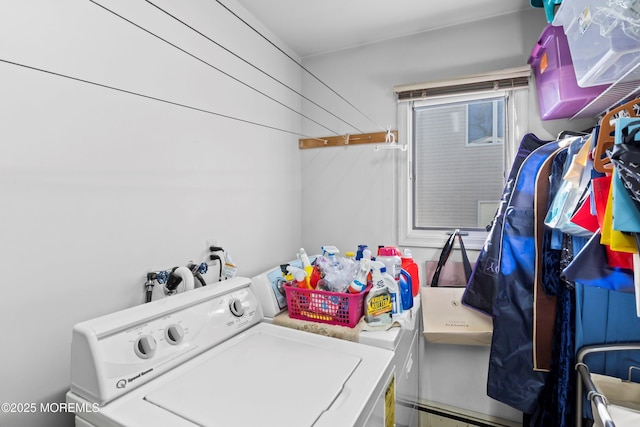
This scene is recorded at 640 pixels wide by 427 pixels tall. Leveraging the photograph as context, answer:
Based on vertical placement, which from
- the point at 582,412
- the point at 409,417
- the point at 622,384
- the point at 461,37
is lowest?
the point at 409,417

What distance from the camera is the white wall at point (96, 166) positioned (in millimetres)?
868

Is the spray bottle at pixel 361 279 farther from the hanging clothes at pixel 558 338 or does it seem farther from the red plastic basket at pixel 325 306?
the hanging clothes at pixel 558 338

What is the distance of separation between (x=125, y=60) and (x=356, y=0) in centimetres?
126

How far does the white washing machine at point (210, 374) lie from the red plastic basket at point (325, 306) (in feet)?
0.45

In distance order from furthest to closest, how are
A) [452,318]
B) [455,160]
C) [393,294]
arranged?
[455,160]
[452,318]
[393,294]

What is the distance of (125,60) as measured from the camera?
1.13 metres

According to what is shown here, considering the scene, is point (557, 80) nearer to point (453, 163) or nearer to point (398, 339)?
point (453, 163)

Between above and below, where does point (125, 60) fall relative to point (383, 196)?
above

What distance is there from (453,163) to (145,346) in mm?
1960

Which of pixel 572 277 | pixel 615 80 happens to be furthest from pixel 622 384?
pixel 615 80

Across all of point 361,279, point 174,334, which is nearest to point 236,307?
point 174,334

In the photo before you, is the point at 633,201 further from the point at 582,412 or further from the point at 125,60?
the point at 125,60

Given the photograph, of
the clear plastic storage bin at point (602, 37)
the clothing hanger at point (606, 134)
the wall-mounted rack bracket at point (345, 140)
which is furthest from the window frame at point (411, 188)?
the clothing hanger at point (606, 134)

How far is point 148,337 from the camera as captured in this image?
926mm
